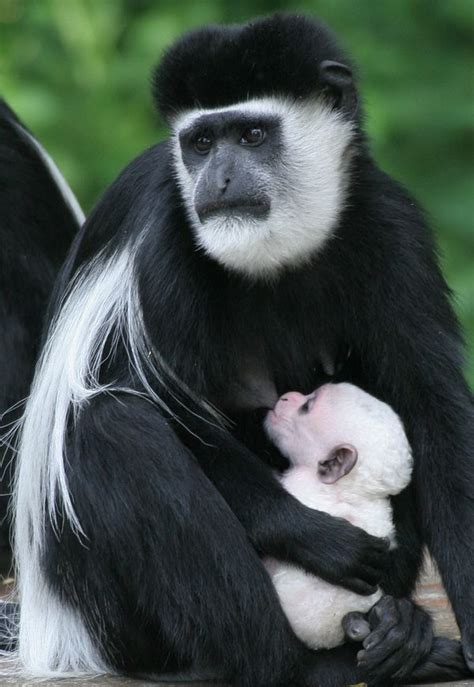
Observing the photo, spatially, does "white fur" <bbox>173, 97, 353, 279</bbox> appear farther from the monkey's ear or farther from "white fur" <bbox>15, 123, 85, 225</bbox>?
"white fur" <bbox>15, 123, 85, 225</bbox>

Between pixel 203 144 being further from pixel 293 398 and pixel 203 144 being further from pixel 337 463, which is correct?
pixel 337 463

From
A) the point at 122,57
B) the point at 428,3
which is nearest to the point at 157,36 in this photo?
the point at 122,57

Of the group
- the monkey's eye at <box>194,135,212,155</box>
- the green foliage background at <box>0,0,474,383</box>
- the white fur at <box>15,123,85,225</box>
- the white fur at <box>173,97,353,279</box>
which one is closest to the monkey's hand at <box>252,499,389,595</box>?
the white fur at <box>173,97,353,279</box>

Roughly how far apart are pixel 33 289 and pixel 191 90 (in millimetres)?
1028

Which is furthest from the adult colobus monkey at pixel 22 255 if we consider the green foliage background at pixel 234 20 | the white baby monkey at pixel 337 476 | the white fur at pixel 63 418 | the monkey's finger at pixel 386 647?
the green foliage background at pixel 234 20

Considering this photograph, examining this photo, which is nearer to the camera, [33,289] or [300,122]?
[300,122]

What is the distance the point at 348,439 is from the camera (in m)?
2.81

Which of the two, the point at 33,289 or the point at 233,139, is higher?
the point at 233,139

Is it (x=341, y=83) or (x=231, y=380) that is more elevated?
(x=341, y=83)

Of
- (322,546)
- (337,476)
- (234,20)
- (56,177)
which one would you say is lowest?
(322,546)

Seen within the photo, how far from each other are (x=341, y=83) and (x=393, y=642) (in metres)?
1.13

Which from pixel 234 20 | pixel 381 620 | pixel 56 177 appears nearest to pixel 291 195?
pixel 381 620

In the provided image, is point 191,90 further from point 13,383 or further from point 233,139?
point 13,383

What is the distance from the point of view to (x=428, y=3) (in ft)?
20.8
